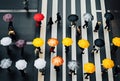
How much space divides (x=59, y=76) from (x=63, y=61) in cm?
102

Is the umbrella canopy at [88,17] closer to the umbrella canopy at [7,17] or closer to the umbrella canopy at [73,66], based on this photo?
the umbrella canopy at [73,66]

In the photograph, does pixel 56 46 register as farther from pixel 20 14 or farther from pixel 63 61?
pixel 20 14

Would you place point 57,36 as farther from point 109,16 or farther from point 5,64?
point 5,64

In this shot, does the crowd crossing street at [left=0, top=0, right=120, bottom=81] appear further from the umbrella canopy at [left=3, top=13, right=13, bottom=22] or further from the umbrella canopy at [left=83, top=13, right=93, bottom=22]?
the umbrella canopy at [left=3, top=13, right=13, bottom=22]

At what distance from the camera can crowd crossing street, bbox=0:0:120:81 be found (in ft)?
58.4

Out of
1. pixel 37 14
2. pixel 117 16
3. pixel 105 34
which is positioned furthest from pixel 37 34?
pixel 117 16

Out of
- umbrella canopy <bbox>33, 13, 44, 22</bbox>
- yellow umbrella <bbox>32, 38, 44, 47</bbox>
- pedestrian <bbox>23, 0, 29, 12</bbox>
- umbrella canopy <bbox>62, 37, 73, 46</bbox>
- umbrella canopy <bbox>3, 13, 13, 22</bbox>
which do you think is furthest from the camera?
pedestrian <bbox>23, 0, 29, 12</bbox>

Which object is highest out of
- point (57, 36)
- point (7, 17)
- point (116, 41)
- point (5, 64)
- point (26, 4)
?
point (26, 4)

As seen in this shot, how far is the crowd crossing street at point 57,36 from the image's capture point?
17.8 m

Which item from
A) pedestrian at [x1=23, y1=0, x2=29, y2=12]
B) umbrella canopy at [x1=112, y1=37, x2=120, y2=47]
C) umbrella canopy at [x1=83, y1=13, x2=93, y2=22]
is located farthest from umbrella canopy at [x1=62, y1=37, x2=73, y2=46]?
pedestrian at [x1=23, y1=0, x2=29, y2=12]

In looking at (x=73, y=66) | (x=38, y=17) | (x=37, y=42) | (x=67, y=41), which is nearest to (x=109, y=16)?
(x=67, y=41)

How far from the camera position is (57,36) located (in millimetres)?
19469

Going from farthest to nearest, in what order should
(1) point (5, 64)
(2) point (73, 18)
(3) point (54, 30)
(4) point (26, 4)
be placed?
(4) point (26, 4) < (3) point (54, 30) < (2) point (73, 18) < (1) point (5, 64)

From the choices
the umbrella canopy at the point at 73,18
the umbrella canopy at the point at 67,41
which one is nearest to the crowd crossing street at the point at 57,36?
the umbrella canopy at the point at 73,18
